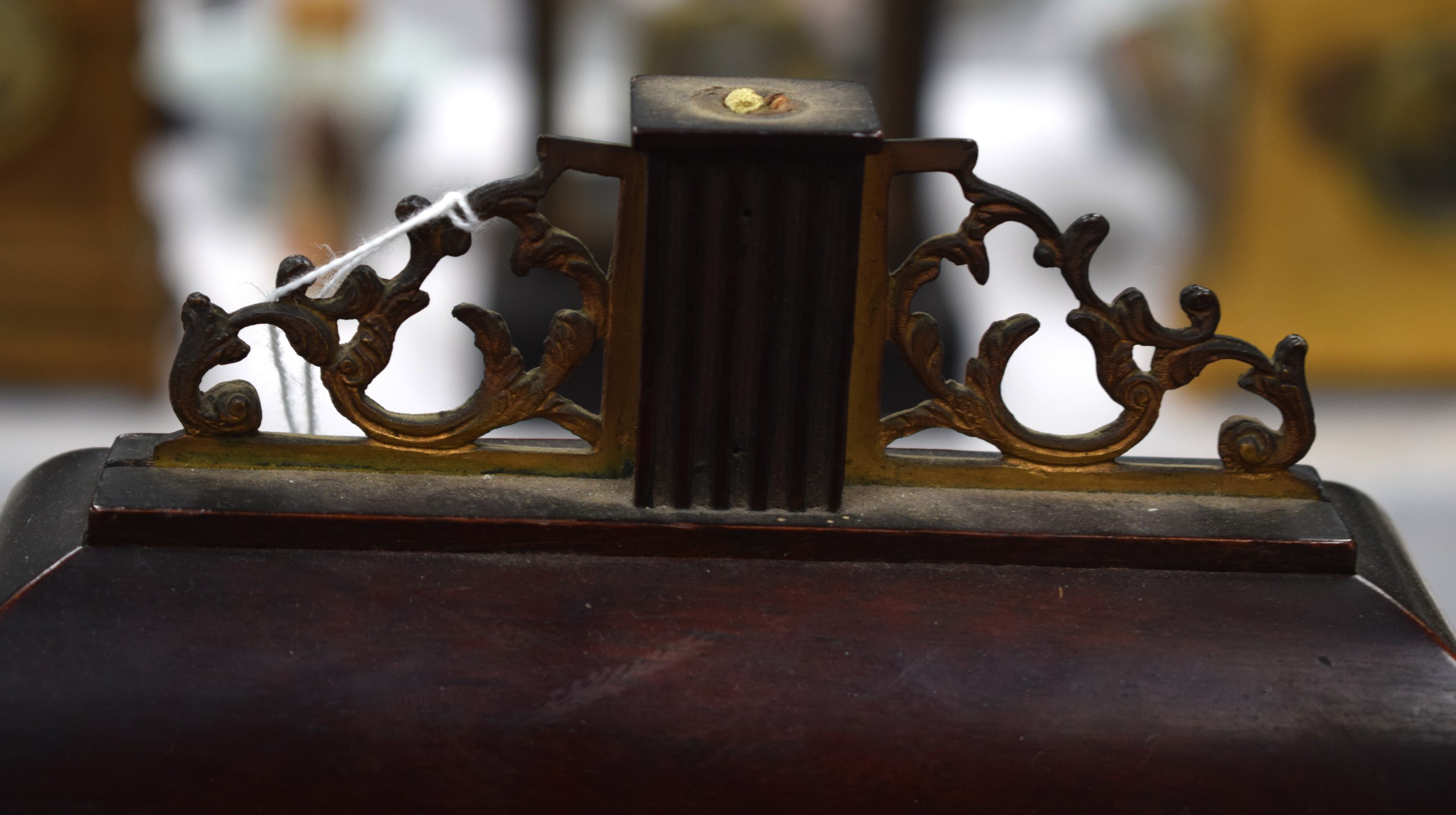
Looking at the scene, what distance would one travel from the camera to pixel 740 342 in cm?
122

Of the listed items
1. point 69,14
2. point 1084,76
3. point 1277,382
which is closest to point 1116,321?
point 1277,382

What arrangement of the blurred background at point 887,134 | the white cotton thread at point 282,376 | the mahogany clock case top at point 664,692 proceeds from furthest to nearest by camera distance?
1. the blurred background at point 887,134
2. the white cotton thread at point 282,376
3. the mahogany clock case top at point 664,692

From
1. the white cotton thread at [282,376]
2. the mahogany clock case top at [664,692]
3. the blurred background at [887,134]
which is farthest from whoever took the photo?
the blurred background at [887,134]

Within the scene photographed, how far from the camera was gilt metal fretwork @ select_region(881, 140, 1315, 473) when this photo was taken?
123 centimetres

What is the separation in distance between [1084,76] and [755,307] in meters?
2.51

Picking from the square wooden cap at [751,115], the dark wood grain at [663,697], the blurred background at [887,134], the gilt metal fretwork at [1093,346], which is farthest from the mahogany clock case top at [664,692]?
the blurred background at [887,134]

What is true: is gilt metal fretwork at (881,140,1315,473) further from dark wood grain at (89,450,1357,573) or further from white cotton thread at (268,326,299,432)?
white cotton thread at (268,326,299,432)

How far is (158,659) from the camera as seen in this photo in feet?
3.83

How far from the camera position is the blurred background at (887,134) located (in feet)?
9.41

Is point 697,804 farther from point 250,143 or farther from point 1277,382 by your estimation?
point 250,143

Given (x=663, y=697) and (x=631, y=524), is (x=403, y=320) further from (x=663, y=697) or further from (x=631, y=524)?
(x=663, y=697)

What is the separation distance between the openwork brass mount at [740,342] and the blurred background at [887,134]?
1.25m

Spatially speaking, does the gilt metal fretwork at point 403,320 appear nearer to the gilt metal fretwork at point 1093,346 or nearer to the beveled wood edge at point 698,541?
the beveled wood edge at point 698,541

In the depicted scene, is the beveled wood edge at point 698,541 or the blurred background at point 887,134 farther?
the blurred background at point 887,134
